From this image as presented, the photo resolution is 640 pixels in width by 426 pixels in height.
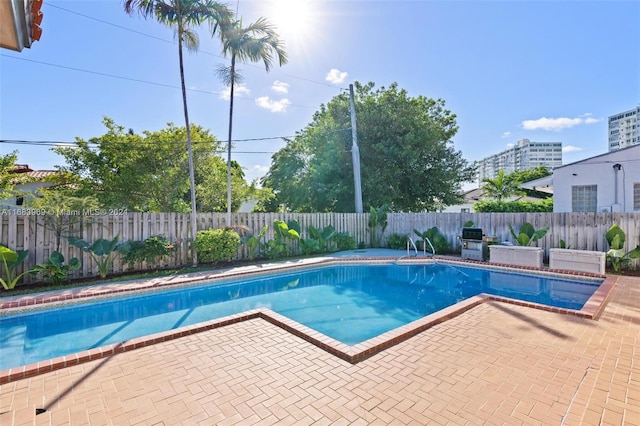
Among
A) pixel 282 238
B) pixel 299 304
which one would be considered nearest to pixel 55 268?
pixel 299 304

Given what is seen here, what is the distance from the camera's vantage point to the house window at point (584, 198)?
12.3 m

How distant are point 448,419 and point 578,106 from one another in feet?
62.5

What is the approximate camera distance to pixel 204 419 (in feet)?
7.70

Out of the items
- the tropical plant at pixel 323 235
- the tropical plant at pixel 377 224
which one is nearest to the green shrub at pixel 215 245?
the tropical plant at pixel 323 235

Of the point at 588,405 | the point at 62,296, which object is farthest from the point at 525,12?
the point at 62,296

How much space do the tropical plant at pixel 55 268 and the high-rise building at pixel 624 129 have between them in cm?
7543

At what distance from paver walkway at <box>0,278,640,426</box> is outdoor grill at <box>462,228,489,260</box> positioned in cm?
633

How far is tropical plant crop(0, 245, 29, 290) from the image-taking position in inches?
258

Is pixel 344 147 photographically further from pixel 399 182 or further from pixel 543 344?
pixel 543 344

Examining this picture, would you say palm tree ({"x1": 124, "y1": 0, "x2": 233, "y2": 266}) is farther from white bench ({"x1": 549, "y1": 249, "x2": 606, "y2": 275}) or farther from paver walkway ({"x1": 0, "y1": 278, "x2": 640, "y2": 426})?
white bench ({"x1": 549, "y1": 249, "x2": 606, "y2": 275})

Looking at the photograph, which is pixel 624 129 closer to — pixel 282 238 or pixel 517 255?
pixel 517 255

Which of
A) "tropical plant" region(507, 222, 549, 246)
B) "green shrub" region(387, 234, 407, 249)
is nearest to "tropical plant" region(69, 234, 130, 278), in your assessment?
"green shrub" region(387, 234, 407, 249)

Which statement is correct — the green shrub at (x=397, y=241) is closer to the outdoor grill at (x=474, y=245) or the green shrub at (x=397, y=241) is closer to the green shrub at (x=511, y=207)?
the outdoor grill at (x=474, y=245)

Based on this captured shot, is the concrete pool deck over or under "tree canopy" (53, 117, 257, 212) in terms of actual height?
under
